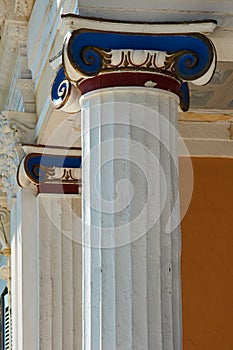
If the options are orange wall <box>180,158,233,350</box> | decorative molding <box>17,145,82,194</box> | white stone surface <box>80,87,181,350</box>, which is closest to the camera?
white stone surface <box>80,87,181,350</box>

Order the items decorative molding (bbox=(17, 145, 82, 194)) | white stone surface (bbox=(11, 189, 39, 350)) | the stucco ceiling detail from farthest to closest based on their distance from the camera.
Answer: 1. decorative molding (bbox=(17, 145, 82, 194))
2. white stone surface (bbox=(11, 189, 39, 350))
3. the stucco ceiling detail

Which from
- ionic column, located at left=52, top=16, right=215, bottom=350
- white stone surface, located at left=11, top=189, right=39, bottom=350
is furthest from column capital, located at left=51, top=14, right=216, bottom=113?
white stone surface, located at left=11, top=189, right=39, bottom=350

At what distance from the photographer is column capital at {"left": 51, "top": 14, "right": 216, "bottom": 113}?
21.1 feet

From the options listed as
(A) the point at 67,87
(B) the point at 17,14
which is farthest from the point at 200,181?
(A) the point at 67,87

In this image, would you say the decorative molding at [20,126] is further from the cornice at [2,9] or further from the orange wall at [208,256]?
the orange wall at [208,256]

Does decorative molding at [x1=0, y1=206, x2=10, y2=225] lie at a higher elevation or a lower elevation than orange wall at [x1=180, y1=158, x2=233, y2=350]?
higher

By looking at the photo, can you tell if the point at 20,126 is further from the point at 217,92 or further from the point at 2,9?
the point at 217,92

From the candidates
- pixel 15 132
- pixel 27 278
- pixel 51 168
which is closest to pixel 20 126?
pixel 15 132

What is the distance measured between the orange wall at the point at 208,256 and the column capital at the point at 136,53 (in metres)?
3.43

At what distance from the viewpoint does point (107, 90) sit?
6.50 metres

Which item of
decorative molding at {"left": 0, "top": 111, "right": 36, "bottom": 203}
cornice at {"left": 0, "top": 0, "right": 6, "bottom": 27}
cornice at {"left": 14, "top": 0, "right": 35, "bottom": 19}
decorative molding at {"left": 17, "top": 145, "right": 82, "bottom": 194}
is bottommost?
decorative molding at {"left": 17, "top": 145, "right": 82, "bottom": 194}

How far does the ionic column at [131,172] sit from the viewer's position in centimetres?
633

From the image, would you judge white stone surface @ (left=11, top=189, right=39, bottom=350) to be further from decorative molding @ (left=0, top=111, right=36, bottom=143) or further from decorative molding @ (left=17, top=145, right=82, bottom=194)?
decorative molding @ (left=0, top=111, right=36, bottom=143)

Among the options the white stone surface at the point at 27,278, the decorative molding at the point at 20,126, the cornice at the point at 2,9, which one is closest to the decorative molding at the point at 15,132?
the decorative molding at the point at 20,126
